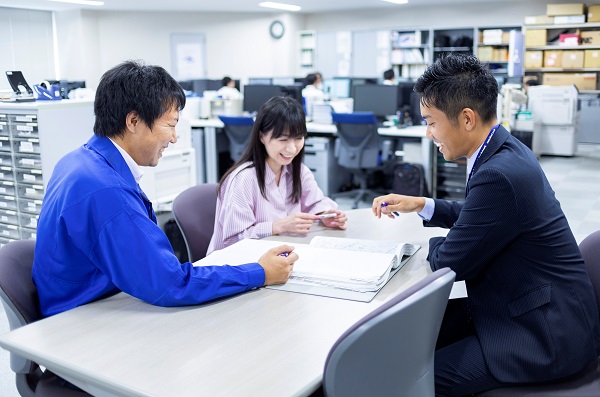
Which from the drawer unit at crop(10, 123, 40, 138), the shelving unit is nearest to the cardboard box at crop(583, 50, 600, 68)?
the shelving unit

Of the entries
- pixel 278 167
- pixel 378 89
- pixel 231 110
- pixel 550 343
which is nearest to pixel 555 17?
pixel 378 89

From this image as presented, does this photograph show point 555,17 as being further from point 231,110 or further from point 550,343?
point 550,343

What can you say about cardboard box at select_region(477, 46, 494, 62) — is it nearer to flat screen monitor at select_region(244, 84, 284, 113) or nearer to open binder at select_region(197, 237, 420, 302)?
flat screen monitor at select_region(244, 84, 284, 113)

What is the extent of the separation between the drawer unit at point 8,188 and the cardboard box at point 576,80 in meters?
9.36

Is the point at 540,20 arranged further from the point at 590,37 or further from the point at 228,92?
the point at 228,92

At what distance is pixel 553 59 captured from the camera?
1041 centimetres

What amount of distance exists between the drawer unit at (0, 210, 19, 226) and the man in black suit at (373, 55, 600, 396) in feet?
10.4

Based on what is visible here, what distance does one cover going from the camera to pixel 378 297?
1568mm

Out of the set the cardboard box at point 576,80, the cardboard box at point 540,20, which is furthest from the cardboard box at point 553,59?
the cardboard box at point 540,20

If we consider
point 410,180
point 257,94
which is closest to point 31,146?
point 410,180

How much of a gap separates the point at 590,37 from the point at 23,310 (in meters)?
10.8

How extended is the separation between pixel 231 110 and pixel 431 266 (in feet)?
18.9

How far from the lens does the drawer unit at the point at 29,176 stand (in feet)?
11.9

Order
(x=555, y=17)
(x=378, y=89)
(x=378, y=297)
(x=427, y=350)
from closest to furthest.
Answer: (x=427, y=350)
(x=378, y=297)
(x=378, y=89)
(x=555, y=17)
